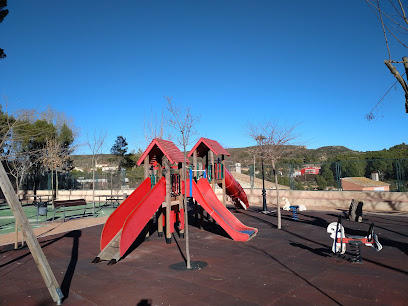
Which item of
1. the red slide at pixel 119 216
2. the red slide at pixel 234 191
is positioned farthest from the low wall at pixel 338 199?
the red slide at pixel 119 216

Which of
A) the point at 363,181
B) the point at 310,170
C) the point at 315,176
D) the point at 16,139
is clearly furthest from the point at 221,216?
the point at 310,170

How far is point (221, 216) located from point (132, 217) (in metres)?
3.29

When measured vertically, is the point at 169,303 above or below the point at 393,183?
below

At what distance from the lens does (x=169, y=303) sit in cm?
525

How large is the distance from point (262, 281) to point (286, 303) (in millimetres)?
1164

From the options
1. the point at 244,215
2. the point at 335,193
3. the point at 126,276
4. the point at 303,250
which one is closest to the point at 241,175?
the point at 335,193

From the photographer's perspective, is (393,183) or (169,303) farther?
(393,183)

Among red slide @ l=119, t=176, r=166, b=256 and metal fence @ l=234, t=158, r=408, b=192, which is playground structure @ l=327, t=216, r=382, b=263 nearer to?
red slide @ l=119, t=176, r=166, b=256

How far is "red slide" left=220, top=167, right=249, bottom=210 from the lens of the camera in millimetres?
15966

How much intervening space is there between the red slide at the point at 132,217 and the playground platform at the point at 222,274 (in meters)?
0.59

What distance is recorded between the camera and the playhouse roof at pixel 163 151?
34.4 ft

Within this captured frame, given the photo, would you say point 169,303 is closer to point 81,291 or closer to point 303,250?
point 81,291

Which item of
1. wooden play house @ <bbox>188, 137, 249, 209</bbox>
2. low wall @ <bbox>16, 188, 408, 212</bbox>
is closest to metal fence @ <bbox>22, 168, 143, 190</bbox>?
low wall @ <bbox>16, 188, 408, 212</bbox>

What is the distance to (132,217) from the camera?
8.80 m
